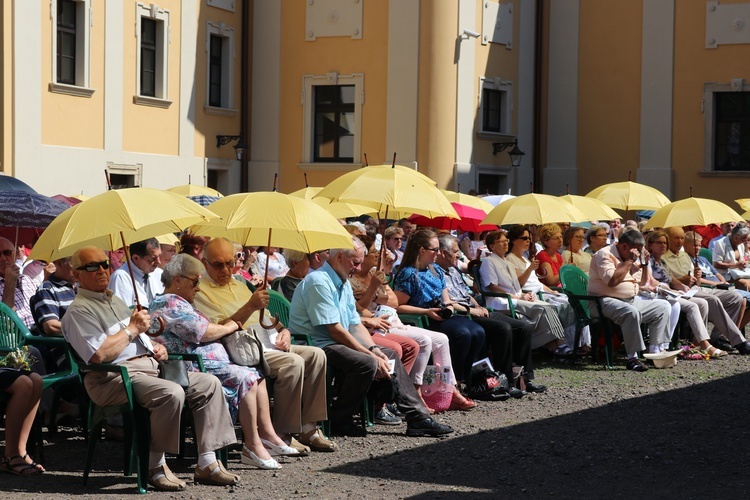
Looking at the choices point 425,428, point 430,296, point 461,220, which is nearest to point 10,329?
point 425,428

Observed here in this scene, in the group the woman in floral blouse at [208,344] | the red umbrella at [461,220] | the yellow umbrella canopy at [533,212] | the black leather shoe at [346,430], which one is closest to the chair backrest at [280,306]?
the black leather shoe at [346,430]

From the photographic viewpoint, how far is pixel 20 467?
7.68 m

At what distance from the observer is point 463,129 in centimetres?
2684

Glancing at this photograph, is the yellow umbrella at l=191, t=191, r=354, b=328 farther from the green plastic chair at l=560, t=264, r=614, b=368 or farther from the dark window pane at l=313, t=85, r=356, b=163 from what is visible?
the dark window pane at l=313, t=85, r=356, b=163

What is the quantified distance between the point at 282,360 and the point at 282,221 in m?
0.92

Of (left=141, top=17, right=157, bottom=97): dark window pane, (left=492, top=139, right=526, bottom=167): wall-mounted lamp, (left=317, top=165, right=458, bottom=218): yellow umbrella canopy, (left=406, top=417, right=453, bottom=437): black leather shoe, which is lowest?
(left=406, top=417, right=453, bottom=437): black leather shoe

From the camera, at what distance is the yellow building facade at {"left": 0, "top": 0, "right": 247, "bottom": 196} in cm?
2100

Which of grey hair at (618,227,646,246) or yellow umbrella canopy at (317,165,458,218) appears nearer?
yellow umbrella canopy at (317,165,458,218)

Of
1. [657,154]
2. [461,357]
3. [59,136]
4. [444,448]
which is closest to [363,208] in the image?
[461,357]

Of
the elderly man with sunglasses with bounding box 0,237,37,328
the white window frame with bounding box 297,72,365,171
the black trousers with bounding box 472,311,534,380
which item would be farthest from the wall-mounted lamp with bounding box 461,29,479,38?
the elderly man with sunglasses with bounding box 0,237,37,328

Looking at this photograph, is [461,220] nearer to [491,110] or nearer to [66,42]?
[66,42]

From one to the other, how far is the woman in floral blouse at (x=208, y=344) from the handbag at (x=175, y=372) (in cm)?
30

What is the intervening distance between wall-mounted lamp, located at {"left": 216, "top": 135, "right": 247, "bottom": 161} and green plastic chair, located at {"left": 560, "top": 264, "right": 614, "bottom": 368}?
14125mm

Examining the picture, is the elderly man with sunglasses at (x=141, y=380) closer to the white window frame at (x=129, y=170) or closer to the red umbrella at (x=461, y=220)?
the red umbrella at (x=461, y=220)
